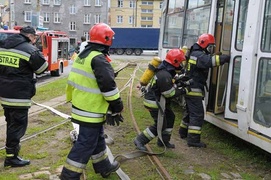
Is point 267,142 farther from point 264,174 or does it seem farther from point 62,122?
point 62,122

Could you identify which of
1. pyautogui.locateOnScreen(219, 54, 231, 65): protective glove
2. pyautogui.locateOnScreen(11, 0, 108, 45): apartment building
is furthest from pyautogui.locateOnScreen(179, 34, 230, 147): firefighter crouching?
pyautogui.locateOnScreen(11, 0, 108, 45): apartment building

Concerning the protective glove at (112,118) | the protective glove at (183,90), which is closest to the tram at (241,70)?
the protective glove at (183,90)

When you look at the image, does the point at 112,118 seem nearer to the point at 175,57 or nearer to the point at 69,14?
the point at 175,57

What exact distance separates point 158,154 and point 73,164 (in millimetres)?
1776

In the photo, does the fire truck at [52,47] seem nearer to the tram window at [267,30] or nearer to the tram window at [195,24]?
the tram window at [195,24]

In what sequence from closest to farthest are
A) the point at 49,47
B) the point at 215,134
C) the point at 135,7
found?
the point at 215,134, the point at 49,47, the point at 135,7

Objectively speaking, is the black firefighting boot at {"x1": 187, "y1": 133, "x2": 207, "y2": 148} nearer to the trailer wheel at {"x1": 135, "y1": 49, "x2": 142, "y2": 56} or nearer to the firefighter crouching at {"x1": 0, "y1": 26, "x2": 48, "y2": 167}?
the firefighter crouching at {"x1": 0, "y1": 26, "x2": 48, "y2": 167}

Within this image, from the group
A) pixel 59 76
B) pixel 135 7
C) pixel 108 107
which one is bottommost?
pixel 59 76

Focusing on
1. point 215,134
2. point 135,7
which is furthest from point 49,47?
point 135,7

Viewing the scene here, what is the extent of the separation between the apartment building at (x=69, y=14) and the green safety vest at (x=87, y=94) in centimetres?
4960

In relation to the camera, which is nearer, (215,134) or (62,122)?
(215,134)

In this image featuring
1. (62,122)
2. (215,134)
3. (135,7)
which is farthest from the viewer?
(135,7)

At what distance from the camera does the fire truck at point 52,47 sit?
14.5 metres

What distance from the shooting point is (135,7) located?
216 ft
